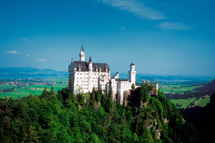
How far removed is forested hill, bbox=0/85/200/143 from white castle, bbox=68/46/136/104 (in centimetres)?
381

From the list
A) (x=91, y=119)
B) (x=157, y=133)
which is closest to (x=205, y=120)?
(x=157, y=133)

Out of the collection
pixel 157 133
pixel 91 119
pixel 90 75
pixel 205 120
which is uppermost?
pixel 90 75

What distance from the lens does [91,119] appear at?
229ft

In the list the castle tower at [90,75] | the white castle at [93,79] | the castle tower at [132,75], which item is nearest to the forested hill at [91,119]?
the white castle at [93,79]

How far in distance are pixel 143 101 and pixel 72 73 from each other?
32632 millimetres

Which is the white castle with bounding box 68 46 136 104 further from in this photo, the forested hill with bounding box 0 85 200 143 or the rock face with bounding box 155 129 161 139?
the rock face with bounding box 155 129 161 139

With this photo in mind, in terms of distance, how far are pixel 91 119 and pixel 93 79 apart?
19117 mm

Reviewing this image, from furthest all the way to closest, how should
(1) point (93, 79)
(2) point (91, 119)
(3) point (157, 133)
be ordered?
(1) point (93, 79), (3) point (157, 133), (2) point (91, 119)

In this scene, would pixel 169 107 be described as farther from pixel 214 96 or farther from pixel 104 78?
pixel 214 96

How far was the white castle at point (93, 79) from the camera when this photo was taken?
79438 millimetres

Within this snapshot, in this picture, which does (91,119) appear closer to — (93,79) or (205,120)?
(93,79)

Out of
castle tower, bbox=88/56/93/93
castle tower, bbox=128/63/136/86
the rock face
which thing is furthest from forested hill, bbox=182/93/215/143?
castle tower, bbox=88/56/93/93

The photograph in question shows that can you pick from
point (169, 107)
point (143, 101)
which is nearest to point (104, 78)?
point (143, 101)

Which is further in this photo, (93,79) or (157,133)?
(93,79)
